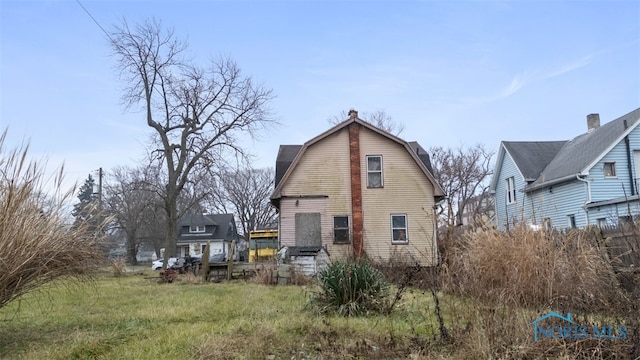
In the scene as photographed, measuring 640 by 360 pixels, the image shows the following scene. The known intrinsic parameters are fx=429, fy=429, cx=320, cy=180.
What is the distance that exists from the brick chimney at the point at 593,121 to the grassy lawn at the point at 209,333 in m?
19.0

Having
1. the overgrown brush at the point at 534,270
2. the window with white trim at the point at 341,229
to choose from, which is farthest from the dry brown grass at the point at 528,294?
the window with white trim at the point at 341,229

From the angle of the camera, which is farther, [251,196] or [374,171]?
[251,196]

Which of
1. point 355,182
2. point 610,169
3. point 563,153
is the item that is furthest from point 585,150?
point 355,182

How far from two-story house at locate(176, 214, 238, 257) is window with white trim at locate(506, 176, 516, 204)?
32.8m

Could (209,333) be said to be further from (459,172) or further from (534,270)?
(459,172)

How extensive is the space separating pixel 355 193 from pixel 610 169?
10781mm

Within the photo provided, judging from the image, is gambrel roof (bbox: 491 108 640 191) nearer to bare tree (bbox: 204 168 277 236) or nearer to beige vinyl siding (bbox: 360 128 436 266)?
beige vinyl siding (bbox: 360 128 436 266)

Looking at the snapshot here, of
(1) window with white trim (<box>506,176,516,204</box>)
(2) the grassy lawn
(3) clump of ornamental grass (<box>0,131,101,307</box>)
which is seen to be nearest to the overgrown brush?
(2) the grassy lawn

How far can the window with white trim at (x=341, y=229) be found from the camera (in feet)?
58.0

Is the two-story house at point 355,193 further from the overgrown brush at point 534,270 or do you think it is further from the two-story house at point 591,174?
the overgrown brush at point 534,270

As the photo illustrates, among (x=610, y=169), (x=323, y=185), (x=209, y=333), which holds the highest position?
(x=610, y=169)

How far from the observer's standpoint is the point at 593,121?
71.1 feet

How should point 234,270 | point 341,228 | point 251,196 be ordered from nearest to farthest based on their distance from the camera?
point 234,270 → point 341,228 → point 251,196

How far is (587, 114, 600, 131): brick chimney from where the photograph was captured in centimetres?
2153
